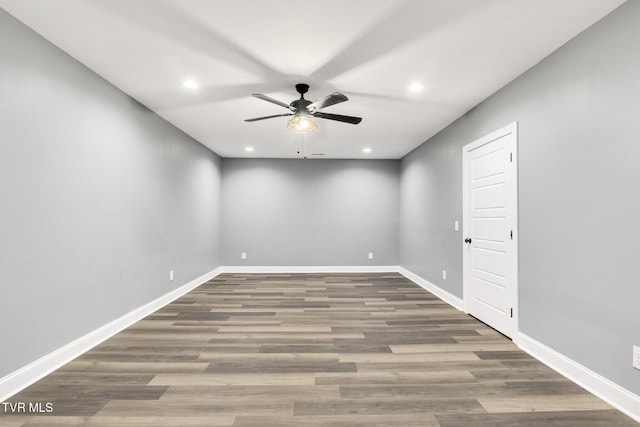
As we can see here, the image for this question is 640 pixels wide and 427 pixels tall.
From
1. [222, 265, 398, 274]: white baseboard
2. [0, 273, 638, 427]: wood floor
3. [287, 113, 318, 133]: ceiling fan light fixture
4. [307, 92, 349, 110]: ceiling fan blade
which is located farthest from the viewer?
[222, 265, 398, 274]: white baseboard

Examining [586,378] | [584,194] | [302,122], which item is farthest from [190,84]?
[586,378]

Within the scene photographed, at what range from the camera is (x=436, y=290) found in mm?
4520

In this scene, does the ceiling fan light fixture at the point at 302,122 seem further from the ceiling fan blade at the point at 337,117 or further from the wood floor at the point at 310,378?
the wood floor at the point at 310,378

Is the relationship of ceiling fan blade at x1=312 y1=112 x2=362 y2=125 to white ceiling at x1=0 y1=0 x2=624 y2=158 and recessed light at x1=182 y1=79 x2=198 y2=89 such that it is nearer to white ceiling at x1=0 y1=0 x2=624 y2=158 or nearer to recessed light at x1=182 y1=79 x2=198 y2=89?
white ceiling at x1=0 y1=0 x2=624 y2=158

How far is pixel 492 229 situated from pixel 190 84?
3.63 meters

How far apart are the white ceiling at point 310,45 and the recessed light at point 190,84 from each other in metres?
0.06

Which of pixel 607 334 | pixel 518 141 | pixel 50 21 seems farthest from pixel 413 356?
pixel 50 21

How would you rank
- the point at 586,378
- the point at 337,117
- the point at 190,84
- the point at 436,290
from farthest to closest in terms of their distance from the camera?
the point at 436,290 < the point at 337,117 < the point at 190,84 < the point at 586,378

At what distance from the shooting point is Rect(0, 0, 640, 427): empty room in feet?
5.97

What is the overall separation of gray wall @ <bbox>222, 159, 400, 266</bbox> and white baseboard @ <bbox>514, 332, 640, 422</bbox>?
13.1 feet

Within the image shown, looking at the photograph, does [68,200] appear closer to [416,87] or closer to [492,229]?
[416,87]

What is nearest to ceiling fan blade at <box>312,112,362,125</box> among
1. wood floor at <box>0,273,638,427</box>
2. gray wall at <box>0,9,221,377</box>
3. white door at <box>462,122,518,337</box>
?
white door at <box>462,122,518,337</box>

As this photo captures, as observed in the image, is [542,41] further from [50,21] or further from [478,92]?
[50,21]

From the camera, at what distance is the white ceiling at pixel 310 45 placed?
1852 mm
